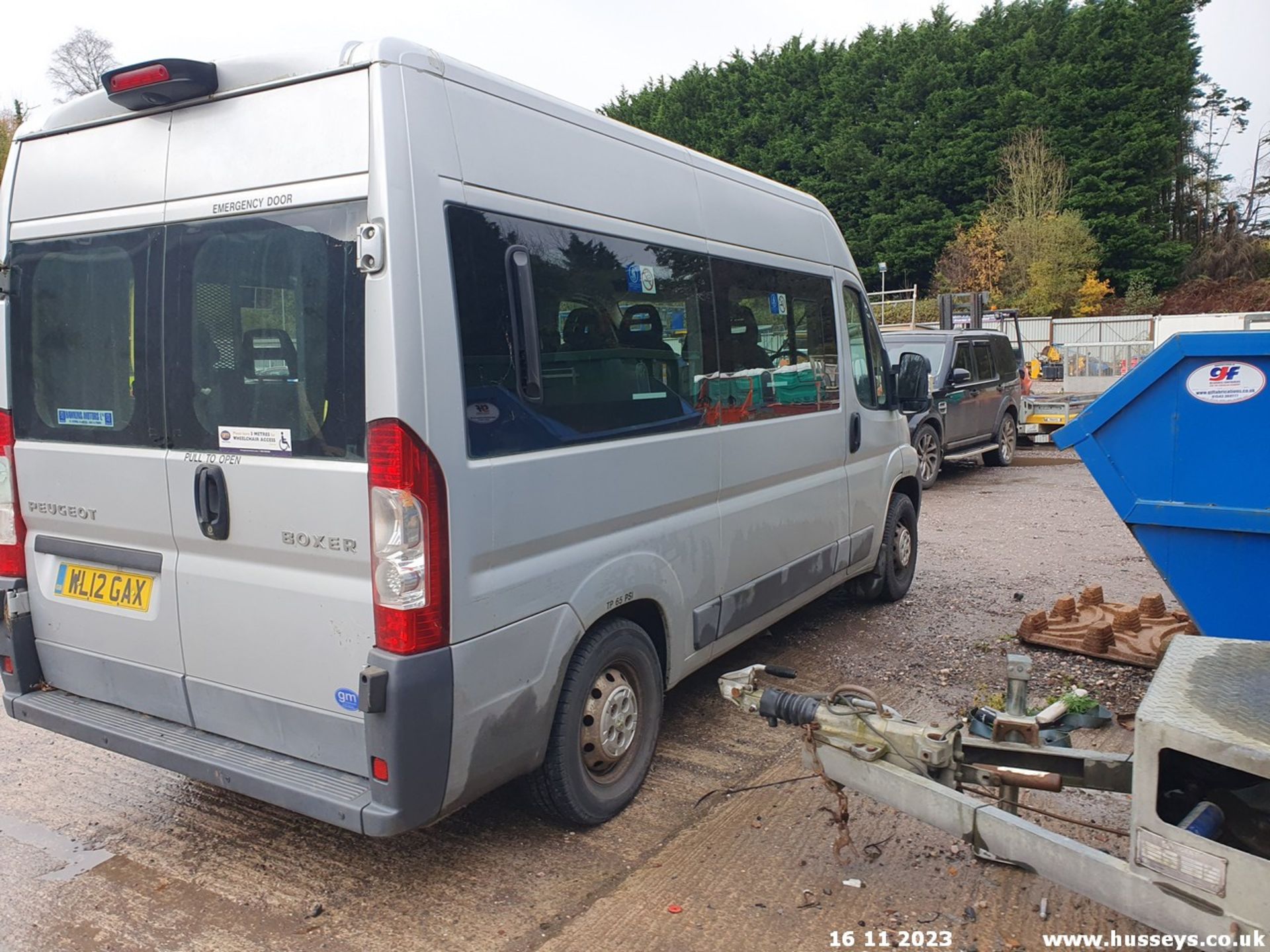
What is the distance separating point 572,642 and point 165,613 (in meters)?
1.41

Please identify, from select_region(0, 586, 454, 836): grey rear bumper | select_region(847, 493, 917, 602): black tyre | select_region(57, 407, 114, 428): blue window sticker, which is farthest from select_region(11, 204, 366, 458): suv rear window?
select_region(847, 493, 917, 602): black tyre

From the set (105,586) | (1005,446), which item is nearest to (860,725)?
(105,586)

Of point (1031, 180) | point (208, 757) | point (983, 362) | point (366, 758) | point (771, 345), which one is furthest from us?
point (1031, 180)

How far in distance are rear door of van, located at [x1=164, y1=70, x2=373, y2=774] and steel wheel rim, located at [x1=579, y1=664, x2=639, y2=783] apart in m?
0.96

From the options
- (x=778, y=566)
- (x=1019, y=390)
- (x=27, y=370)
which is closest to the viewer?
(x=27, y=370)

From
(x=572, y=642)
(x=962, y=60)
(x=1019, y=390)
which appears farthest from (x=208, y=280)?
(x=962, y=60)

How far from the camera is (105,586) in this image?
337cm

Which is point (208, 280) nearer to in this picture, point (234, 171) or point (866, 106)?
point (234, 171)

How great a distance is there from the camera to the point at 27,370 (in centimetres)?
356

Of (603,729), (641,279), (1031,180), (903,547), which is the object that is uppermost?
(1031,180)

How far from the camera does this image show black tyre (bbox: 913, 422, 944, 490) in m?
11.6

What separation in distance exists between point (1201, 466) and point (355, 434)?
10.5ft

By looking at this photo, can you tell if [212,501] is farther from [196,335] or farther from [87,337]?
[87,337]

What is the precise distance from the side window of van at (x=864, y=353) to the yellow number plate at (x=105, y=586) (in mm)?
4024
